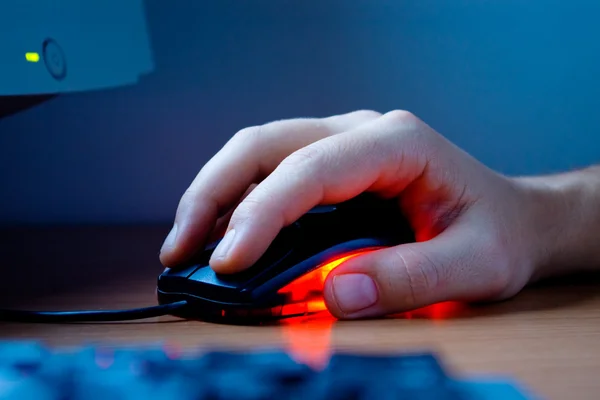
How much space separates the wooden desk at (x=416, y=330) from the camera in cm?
38

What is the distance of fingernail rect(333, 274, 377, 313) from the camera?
0.50m

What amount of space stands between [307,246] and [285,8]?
2.00ft

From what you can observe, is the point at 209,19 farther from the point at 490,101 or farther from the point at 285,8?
the point at 490,101

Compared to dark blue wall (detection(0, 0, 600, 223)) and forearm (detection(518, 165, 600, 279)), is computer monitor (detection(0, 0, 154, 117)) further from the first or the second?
forearm (detection(518, 165, 600, 279))

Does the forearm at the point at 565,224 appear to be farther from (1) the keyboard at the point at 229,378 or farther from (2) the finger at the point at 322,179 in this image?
(1) the keyboard at the point at 229,378

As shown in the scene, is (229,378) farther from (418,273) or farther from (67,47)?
(67,47)

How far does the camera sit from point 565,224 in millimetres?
656

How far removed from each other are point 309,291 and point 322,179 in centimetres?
8

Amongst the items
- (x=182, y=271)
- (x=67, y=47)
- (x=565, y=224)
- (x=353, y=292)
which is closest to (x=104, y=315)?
(x=182, y=271)

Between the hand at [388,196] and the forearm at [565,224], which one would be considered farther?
the forearm at [565,224]

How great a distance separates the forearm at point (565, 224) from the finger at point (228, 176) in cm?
20

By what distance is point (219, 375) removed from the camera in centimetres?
31

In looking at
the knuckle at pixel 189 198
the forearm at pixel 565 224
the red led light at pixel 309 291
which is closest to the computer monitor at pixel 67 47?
the knuckle at pixel 189 198

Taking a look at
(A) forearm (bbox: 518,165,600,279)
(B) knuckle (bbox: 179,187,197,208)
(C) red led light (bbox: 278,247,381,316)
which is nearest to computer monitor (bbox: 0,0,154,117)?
(B) knuckle (bbox: 179,187,197,208)
